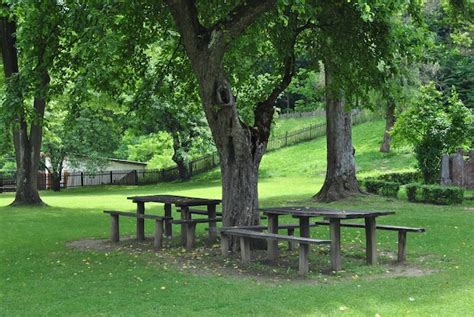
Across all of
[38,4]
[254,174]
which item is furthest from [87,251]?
[38,4]

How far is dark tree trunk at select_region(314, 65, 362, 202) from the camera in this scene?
2216cm

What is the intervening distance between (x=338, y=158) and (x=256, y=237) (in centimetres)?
1390

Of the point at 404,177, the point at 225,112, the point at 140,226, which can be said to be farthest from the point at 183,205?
the point at 404,177

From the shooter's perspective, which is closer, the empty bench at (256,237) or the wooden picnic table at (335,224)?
the empty bench at (256,237)

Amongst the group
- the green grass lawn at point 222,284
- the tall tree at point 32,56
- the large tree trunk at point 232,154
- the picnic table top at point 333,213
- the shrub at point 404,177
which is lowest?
the green grass lawn at point 222,284

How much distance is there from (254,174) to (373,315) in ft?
16.0

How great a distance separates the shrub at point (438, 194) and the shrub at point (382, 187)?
1.36m

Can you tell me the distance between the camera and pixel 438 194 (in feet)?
66.9

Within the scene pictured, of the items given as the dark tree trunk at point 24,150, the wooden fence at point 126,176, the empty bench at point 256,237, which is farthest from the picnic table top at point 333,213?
the wooden fence at point 126,176

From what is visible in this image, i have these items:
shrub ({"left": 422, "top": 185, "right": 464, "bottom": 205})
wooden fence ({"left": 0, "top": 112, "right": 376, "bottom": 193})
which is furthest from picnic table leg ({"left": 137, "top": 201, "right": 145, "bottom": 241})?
wooden fence ({"left": 0, "top": 112, "right": 376, "bottom": 193})

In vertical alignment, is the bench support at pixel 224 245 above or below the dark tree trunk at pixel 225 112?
below

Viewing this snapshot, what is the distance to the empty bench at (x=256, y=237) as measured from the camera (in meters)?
8.41

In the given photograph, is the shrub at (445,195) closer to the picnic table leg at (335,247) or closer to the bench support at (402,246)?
the bench support at (402,246)

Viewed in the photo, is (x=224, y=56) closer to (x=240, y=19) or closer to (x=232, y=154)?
(x=240, y=19)
